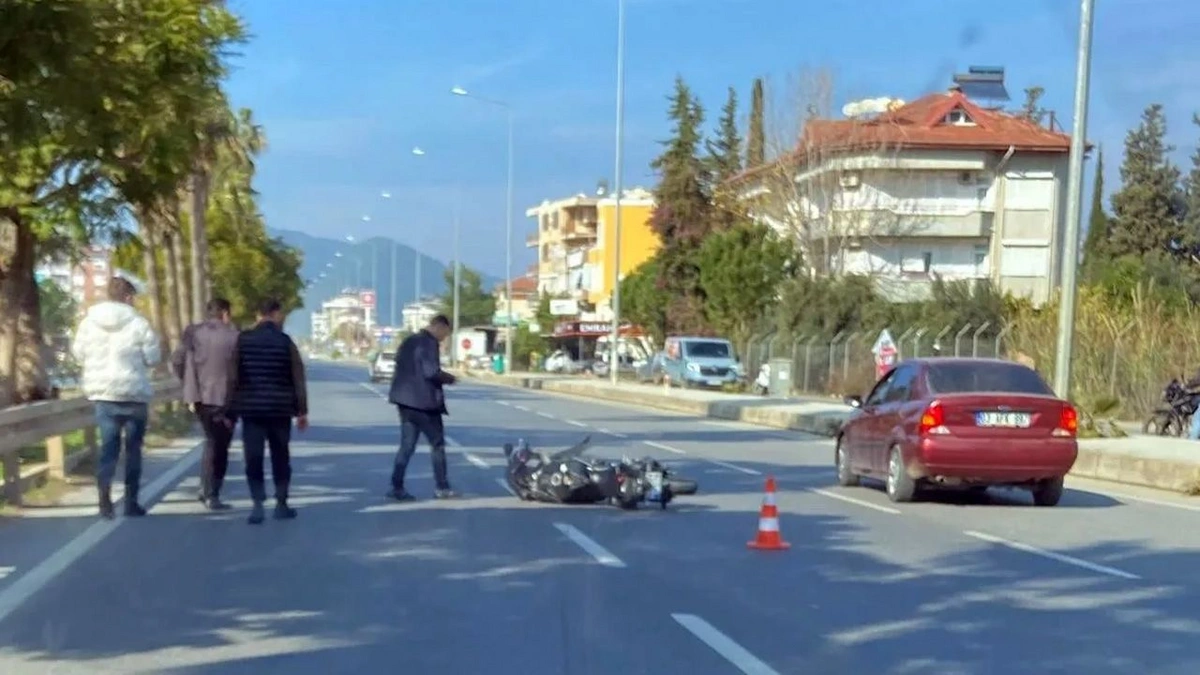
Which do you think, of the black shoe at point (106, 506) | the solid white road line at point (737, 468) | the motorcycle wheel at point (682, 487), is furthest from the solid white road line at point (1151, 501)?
the black shoe at point (106, 506)

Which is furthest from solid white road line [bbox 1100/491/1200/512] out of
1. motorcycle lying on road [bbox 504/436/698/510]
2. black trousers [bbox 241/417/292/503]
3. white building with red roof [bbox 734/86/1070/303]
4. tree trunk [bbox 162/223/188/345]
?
white building with red roof [bbox 734/86/1070/303]

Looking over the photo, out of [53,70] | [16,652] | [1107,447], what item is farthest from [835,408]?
[16,652]

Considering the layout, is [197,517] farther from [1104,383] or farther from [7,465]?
[1104,383]

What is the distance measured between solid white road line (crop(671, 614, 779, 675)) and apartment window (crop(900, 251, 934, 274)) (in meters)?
Result: 55.4

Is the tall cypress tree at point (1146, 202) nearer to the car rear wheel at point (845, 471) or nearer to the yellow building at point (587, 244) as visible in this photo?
the yellow building at point (587, 244)

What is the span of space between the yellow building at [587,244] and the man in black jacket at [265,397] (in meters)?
90.6

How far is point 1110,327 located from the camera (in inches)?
1378

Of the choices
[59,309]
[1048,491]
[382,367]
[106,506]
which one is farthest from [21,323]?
[59,309]

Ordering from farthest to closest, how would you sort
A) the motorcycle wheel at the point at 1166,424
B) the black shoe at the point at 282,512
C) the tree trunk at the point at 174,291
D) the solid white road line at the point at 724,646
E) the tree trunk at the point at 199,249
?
the tree trunk at the point at 199,249
the tree trunk at the point at 174,291
the motorcycle wheel at the point at 1166,424
the black shoe at the point at 282,512
the solid white road line at the point at 724,646

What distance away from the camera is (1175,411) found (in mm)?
29578

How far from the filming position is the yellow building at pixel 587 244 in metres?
111

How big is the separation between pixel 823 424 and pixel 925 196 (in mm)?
A: 32269

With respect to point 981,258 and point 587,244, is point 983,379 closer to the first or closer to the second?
point 981,258

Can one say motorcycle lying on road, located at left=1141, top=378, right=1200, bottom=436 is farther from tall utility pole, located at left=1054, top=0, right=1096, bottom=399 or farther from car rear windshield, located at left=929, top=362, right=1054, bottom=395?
car rear windshield, located at left=929, top=362, right=1054, bottom=395
